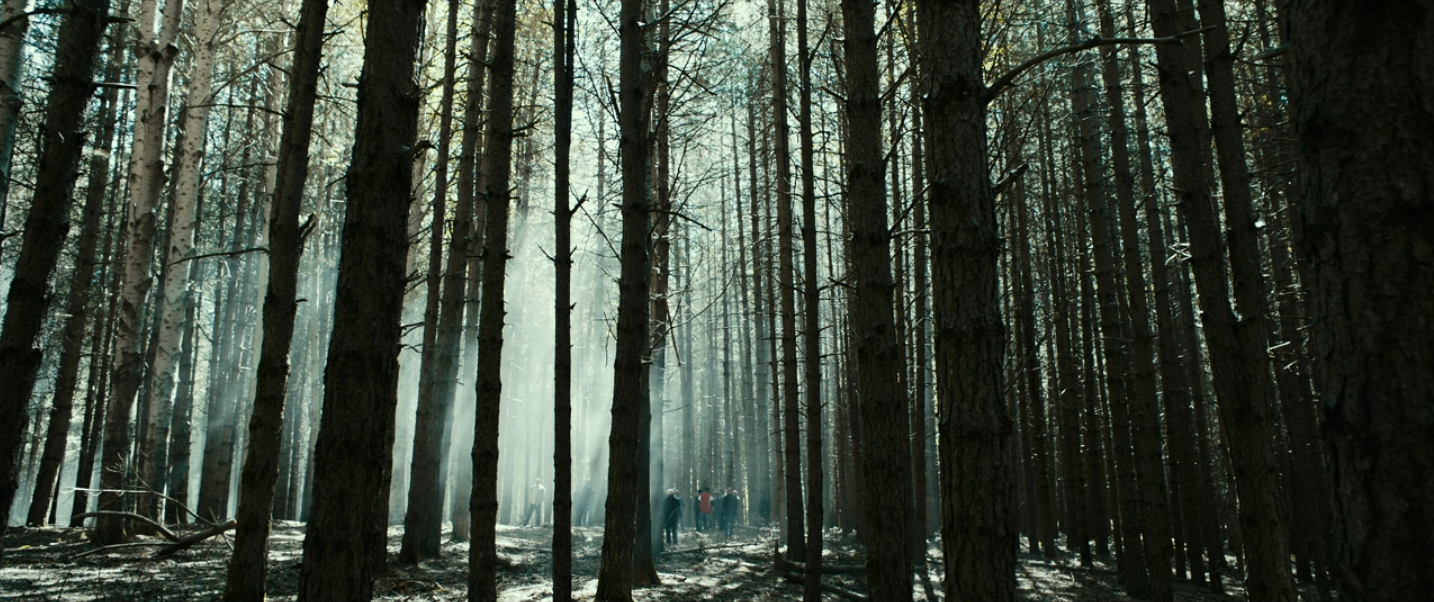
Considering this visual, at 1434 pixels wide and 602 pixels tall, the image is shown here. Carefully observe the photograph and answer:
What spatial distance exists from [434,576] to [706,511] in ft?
51.6

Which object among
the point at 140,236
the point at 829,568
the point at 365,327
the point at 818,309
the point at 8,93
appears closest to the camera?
the point at 365,327

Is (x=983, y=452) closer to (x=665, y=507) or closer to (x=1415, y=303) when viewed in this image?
(x=1415, y=303)

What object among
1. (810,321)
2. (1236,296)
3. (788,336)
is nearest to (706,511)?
(788,336)

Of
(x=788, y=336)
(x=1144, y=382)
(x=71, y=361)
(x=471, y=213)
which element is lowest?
(x=1144, y=382)

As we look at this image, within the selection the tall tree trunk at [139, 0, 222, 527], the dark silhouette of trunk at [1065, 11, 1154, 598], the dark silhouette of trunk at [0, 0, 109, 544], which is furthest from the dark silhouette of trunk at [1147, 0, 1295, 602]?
the tall tree trunk at [139, 0, 222, 527]

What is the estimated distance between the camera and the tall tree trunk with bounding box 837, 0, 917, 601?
18.7 ft

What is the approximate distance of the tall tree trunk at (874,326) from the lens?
5715mm

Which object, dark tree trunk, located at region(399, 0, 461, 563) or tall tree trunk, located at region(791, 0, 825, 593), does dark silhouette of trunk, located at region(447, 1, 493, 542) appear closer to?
dark tree trunk, located at region(399, 0, 461, 563)

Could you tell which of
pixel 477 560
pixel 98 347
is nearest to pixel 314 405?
pixel 98 347

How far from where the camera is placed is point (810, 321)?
359 inches

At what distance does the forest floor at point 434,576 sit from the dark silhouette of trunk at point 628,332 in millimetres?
760

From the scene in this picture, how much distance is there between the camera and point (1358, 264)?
70.0 inches

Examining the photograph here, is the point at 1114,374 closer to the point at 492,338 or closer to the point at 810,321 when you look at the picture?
the point at 810,321

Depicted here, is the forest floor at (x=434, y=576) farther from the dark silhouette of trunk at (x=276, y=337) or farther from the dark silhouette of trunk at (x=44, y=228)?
the dark silhouette of trunk at (x=44, y=228)
